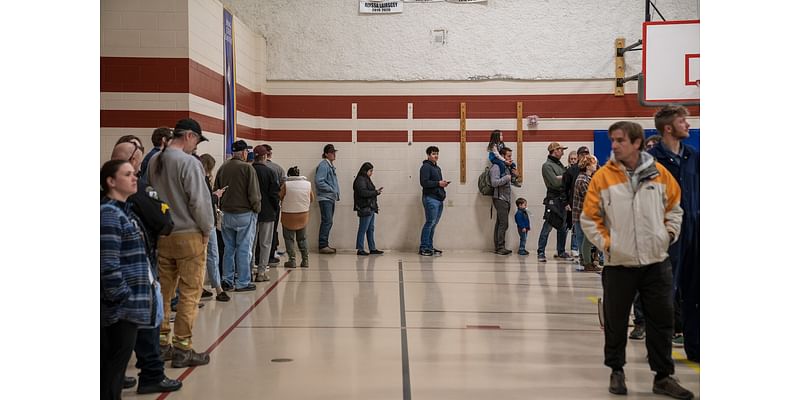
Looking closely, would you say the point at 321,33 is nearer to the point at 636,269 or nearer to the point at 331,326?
the point at 331,326

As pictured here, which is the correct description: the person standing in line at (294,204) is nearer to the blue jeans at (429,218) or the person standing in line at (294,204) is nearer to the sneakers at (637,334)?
the blue jeans at (429,218)

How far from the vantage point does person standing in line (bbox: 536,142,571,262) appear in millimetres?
11609

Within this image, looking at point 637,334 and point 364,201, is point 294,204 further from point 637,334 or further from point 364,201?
point 637,334

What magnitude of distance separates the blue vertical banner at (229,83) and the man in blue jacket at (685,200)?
708 centimetres

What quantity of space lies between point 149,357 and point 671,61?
781 centimetres

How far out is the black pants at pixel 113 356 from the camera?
150 inches

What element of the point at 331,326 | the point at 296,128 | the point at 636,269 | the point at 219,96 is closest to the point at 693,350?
the point at 636,269

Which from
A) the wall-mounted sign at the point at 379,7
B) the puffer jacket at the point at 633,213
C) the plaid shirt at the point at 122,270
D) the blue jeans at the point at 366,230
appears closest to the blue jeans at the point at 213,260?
the plaid shirt at the point at 122,270

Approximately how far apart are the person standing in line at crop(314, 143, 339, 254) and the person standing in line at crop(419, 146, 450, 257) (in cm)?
143

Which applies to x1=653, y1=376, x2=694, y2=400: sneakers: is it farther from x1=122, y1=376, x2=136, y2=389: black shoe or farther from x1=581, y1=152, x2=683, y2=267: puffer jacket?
x1=122, y1=376, x2=136, y2=389: black shoe

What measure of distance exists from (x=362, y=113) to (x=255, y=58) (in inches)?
77.9

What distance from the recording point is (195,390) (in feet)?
16.0

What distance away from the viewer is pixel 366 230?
1343cm

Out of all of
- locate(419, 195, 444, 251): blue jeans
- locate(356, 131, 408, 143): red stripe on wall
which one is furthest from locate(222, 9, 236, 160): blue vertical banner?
locate(419, 195, 444, 251): blue jeans
